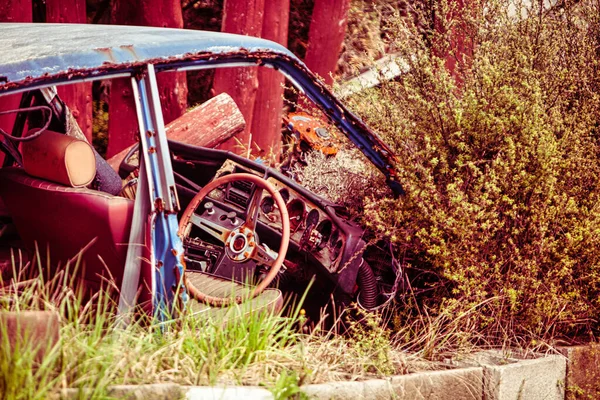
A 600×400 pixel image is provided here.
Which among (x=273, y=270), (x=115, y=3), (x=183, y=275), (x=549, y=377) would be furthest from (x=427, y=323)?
(x=115, y=3)

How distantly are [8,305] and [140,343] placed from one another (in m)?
0.58

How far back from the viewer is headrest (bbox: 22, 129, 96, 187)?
4.07m

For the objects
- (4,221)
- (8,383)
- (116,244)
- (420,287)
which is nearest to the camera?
(8,383)

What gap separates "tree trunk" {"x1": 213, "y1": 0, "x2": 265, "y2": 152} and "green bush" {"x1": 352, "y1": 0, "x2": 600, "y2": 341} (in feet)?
11.0

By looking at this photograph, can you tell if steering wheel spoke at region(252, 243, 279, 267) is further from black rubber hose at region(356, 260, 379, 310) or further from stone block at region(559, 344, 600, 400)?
stone block at region(559, 344, 600, 400)

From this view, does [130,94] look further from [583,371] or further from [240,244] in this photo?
[583,371]

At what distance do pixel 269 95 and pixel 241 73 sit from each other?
671mm

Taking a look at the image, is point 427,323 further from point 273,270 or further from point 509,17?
point 509,17

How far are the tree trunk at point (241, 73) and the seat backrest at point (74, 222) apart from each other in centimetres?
461

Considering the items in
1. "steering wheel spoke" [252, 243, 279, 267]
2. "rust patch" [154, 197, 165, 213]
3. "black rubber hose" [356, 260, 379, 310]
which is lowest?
"black rubber hose" [356, 260, 379, 310]

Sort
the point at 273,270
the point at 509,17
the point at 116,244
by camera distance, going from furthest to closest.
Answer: the point at 509,17
the point at 273,270
the point at 116,244

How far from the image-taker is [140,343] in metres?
3.31

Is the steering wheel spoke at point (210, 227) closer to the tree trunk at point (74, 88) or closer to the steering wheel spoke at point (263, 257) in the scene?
the steering wheel spoke at point (263, 257)

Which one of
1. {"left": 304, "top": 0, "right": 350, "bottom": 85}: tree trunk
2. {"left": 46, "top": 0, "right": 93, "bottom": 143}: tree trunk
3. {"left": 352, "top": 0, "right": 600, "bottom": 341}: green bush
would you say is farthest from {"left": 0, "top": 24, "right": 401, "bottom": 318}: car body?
{"left": 304, "top": 0, "right": 350, "bottom": 85}: tree trunk
